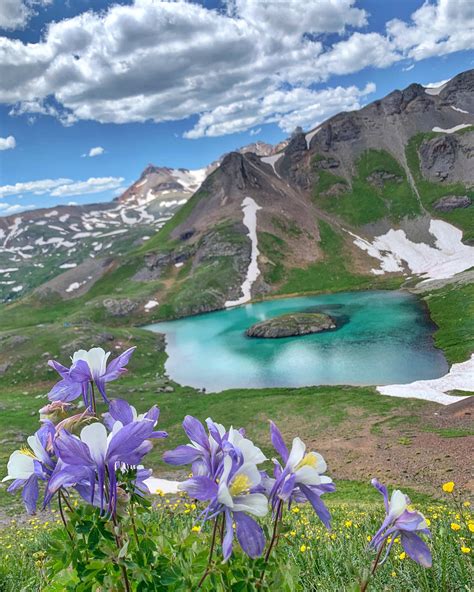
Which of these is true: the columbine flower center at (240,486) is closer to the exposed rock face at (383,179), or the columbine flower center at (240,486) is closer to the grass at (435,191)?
the grass at (435,191)

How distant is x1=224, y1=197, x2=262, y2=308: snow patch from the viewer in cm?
11816

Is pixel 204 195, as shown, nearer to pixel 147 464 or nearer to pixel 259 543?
pixel 147 464

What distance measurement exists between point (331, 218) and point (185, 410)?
13018cm

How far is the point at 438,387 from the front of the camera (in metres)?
42.8

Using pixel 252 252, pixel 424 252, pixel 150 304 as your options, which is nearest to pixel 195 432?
pixel 150 304

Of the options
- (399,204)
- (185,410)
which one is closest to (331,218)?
(399,204)

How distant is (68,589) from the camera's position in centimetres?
286

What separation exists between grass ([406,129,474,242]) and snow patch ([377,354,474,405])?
101m

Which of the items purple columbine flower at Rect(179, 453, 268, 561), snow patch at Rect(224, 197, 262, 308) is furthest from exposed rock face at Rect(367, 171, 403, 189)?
purple columbine flower at Rect(179, 453, 268, 561)

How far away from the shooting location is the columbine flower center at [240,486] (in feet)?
7.28

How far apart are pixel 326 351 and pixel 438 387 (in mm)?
20524

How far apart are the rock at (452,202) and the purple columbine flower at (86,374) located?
166 m

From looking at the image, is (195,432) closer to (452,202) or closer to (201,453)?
(201,453)

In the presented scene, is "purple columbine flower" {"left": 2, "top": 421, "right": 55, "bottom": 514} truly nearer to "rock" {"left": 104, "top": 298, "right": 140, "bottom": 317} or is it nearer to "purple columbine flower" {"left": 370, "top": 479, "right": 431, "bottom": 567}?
"purple columbine flower" {"left": 370, "top": 479, "right": 431, "bottom": 567}
